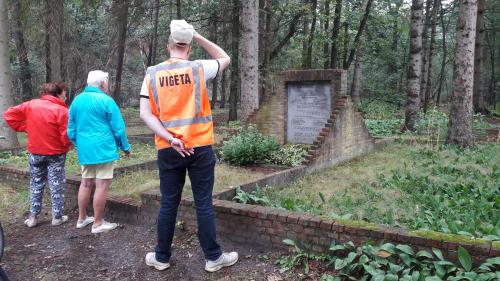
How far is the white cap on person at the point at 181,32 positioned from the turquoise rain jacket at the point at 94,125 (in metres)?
1.77

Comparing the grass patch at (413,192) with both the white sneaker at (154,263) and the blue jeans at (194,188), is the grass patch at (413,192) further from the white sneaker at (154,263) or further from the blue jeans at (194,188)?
the white sneaker at (154,263)

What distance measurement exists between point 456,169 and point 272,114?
4184mm

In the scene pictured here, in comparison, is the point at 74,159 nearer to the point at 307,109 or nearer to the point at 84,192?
the point at 84,192

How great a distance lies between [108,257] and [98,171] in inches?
44.4

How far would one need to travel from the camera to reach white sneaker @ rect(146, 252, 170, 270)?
13.9ft

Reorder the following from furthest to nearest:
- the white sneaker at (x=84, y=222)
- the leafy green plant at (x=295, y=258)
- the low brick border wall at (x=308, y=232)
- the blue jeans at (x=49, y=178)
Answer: the blue jeans at (x=49, y=178) < the white sneaker at (x=84, y=222) < the leafy green plant at (x=295, y=258) < the low brick border wall at (x=308, y=232)

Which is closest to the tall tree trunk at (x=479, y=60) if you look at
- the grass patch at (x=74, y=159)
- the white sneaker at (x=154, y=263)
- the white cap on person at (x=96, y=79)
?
the grass patch at (x=74, y=159)

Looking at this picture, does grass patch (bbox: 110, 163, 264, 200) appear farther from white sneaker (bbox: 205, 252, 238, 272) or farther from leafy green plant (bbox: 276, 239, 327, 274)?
leafy green plant (bbox: 276, 239, 327, 274)

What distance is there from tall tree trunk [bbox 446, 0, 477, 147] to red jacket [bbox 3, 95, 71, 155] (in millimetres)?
8947

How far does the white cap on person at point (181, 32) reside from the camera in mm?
3764

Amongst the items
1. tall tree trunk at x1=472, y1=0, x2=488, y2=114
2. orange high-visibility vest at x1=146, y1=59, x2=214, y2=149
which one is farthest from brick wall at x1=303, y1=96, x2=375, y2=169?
tall tree trunk at x1=472, y1=0, x2=488, y2=114

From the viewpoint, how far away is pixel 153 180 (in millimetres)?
7152

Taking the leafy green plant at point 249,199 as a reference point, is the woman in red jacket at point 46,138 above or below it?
above

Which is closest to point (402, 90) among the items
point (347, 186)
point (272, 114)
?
point (272, 114)
